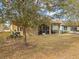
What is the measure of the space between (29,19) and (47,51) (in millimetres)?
2894

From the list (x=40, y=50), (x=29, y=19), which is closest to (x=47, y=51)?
(x=40, y=50)

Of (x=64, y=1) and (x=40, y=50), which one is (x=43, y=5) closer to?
(x=64, y=1)

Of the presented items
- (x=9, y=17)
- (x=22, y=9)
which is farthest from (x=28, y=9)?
(x=9, y=17)

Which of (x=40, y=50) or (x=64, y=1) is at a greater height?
(x=64, y=1)

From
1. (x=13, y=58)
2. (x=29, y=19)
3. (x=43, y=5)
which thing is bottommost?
(x=13, y=58)

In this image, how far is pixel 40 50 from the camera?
626 inches

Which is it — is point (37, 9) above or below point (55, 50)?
above

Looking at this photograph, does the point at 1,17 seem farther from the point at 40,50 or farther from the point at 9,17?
the point at 40,50

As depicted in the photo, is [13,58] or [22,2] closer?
[13,58]

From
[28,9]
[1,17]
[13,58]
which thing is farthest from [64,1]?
[13,58]

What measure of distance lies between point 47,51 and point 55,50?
753 millimetres

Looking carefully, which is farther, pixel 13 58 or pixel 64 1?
pixel 64 1

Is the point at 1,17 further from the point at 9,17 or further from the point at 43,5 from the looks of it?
the point at 43,5

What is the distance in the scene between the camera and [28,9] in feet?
50.4
